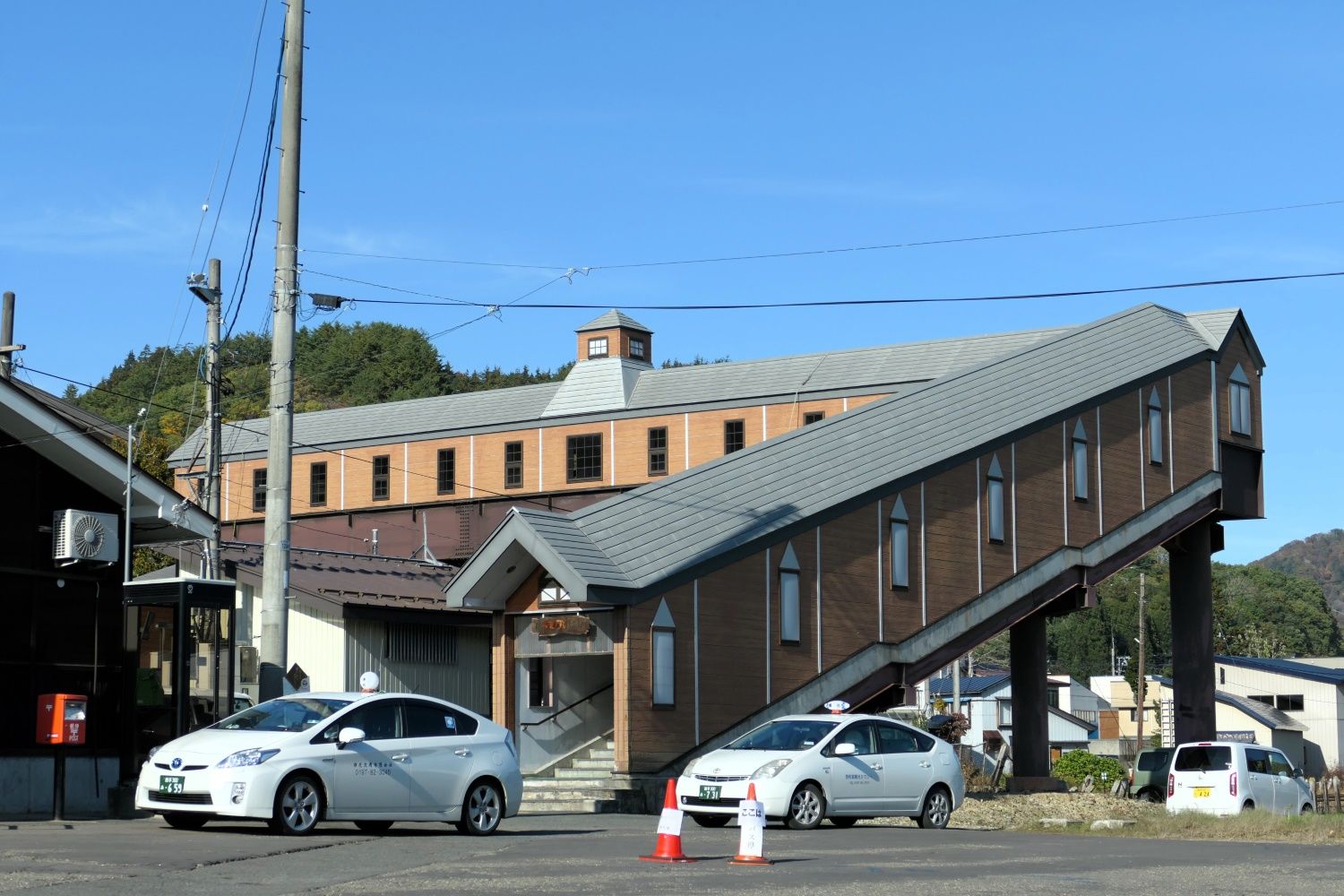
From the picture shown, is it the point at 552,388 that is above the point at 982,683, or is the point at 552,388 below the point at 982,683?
above

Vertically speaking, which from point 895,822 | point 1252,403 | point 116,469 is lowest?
point 895,822

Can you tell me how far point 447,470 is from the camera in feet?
197

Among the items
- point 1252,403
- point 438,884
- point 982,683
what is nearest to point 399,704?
point 438,884

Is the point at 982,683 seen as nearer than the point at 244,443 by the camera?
No

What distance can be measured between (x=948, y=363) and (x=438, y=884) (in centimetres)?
4354

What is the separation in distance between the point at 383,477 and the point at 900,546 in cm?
3305

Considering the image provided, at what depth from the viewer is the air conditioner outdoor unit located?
22.3m

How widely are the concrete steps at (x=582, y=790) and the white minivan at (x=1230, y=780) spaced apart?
862 centimetres

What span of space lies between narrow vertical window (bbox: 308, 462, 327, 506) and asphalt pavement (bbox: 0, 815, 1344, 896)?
44.3 meters

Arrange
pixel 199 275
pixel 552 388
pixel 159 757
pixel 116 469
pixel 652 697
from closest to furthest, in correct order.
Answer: pixel 159 757 → pixel 116 469 → pixel 652 697 → pixel 199 275 → pixel 552 388

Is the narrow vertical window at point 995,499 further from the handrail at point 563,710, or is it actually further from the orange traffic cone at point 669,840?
the orange traffic cone at point 669,840

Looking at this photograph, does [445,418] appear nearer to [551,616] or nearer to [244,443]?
[244,443]

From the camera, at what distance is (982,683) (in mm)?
87000

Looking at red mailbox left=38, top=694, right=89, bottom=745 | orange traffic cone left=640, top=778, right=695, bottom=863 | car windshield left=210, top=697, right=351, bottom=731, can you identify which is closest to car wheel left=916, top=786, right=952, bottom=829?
orange traffic cone left=640, top=778, right=695, bottom=863
